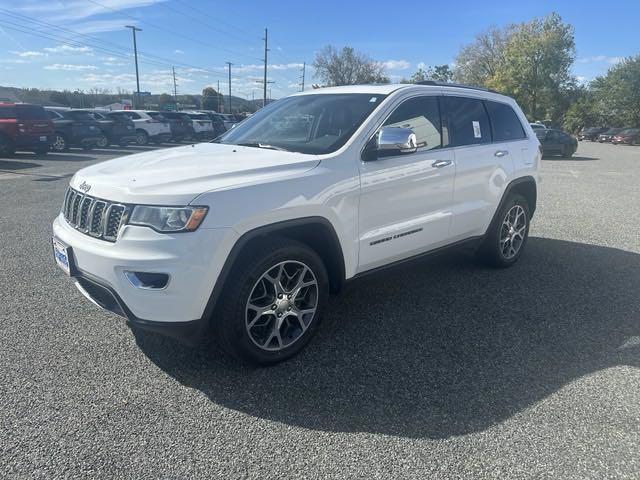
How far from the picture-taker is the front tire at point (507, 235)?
4.98 metres

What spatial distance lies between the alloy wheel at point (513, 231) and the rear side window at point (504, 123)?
78 centimetres

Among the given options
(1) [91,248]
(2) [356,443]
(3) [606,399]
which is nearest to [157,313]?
(1) [91,248]

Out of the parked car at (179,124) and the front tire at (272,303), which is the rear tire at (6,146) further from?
the front tire at (272,303)

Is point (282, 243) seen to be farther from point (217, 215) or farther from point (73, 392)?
point (73, 392)

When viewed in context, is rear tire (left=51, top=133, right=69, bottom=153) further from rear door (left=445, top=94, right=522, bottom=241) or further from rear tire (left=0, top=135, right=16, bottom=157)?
rear door (left=445, top=94, right=522, bottom=241)

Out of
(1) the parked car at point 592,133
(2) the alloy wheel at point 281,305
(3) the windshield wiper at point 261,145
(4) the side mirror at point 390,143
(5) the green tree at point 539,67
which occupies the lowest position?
(1) the parked car at point 592,133

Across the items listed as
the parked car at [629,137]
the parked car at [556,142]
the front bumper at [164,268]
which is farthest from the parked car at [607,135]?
the front bumper at [164,268]

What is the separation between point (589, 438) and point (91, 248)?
2.99 meters

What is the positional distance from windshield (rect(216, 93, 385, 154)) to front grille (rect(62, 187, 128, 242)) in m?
1.32

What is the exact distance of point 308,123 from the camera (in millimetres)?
3977

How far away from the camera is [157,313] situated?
271 centimetres

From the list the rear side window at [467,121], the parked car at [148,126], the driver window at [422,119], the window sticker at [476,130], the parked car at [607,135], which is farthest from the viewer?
the parked car at [607,135]

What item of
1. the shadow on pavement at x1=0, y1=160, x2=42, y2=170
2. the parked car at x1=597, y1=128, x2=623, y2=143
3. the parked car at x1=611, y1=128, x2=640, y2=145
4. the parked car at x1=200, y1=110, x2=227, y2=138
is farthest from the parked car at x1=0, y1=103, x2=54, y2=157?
the parked car at x1=597, y1=128, x2=623, y2=143

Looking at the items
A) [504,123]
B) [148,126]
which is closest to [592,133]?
[148,126]
